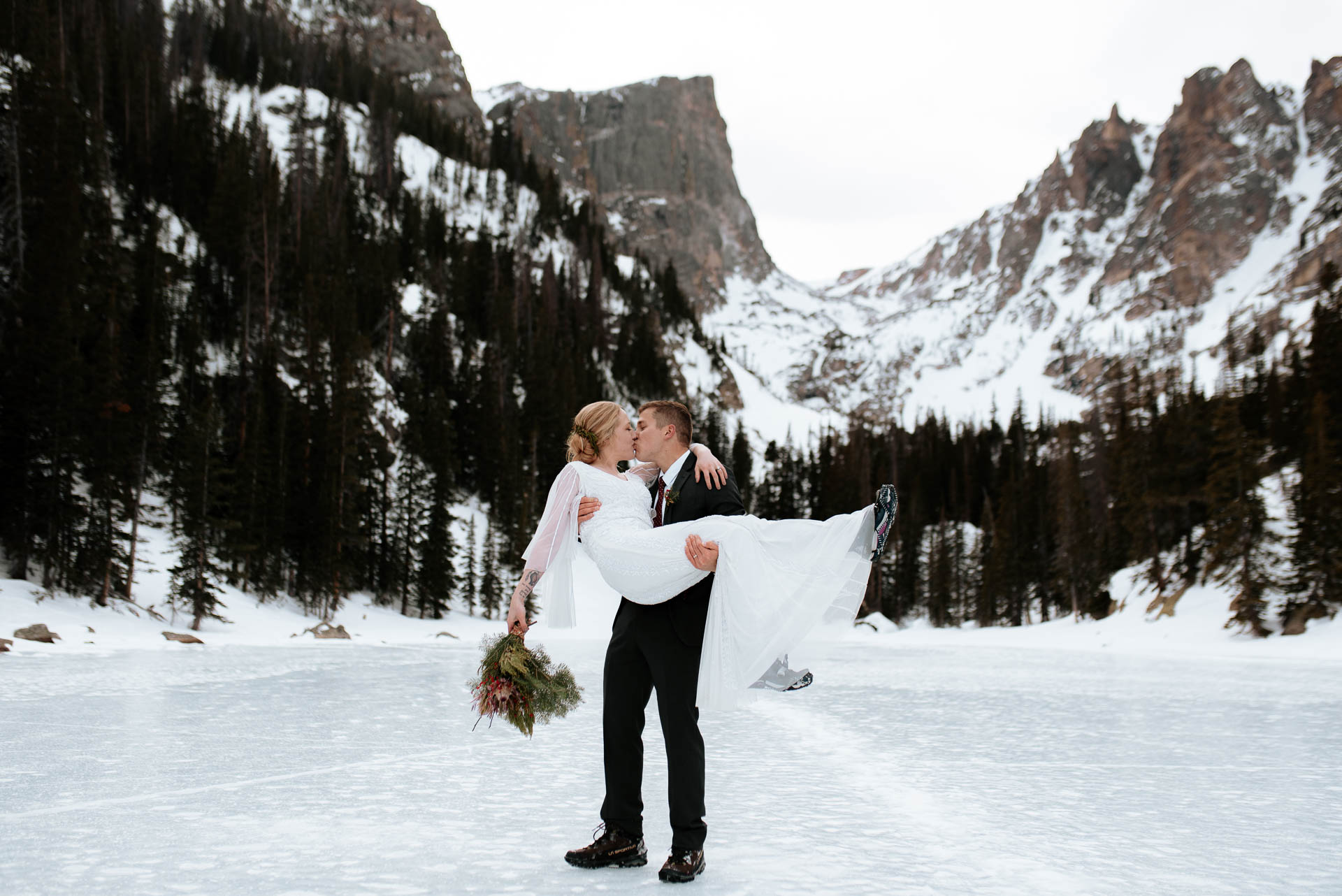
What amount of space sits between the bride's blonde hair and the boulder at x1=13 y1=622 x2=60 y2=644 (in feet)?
59.9

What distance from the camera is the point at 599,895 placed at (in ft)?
11.5

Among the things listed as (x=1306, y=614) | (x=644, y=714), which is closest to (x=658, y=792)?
(x=644, y=714)

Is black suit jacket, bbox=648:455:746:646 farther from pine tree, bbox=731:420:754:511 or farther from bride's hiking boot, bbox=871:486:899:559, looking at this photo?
pine tree, bbox=731:420:754:511

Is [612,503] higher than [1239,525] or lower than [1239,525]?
lower

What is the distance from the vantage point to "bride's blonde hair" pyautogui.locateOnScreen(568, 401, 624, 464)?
14.0ft

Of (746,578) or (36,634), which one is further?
(36,634)

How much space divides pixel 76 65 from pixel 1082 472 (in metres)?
75.7

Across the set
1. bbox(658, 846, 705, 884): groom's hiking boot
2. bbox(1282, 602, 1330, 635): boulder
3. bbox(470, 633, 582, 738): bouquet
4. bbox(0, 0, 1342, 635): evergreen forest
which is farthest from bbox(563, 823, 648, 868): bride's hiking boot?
bbox(1282, 602, 1330, 635): boulder

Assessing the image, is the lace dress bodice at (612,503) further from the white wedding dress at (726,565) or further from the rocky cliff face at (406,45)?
the rocky cliff face at (406,45)

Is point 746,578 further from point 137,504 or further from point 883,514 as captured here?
point 137,504

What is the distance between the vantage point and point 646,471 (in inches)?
174

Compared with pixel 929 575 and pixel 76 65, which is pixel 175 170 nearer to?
pixel 76 65

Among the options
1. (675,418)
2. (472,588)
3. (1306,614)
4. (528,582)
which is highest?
(675,418)

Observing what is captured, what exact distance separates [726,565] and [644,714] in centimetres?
77
